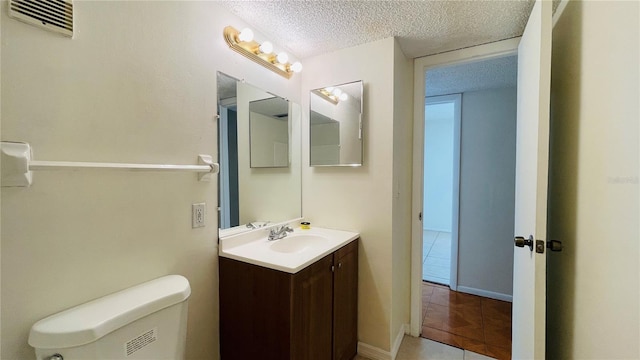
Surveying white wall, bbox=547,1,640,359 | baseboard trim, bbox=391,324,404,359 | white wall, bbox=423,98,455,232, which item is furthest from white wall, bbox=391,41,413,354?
white wall, bbox=423,98,455,232

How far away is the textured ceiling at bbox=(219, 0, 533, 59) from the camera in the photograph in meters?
1.35

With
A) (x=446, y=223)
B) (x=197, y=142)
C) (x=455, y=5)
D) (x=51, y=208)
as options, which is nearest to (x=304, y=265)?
(x=197, y=142)

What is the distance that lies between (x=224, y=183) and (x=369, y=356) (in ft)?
5.03

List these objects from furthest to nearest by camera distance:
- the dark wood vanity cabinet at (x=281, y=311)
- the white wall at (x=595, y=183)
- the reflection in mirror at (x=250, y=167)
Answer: the reflection in mirror at (x=250, y=167)
the dark wood vanity cabinet at (x=281, y=311)
the white wall at (x=595, y=183)

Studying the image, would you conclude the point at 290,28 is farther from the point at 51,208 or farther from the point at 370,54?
the point at 51,208

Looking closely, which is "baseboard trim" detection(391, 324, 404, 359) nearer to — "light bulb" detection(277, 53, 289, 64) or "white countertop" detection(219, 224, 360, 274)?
"white countertop" detection(219, 224, 360, 274)

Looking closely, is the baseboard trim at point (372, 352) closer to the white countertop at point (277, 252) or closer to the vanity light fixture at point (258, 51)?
the white countertop at point (277, 252)

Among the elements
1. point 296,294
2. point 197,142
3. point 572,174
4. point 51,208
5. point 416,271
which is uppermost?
point 197,142

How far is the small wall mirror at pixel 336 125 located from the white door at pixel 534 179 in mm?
905

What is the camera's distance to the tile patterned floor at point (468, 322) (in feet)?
6.17

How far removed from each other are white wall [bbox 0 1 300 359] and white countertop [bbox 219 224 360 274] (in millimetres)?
127

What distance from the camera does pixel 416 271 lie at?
2035mm

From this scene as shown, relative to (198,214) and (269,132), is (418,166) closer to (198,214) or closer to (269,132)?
(269,132)

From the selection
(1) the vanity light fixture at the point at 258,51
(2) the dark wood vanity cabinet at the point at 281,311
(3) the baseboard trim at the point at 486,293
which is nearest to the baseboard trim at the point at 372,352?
(2) the dark wood vanity cabinet at the point at 281,311
